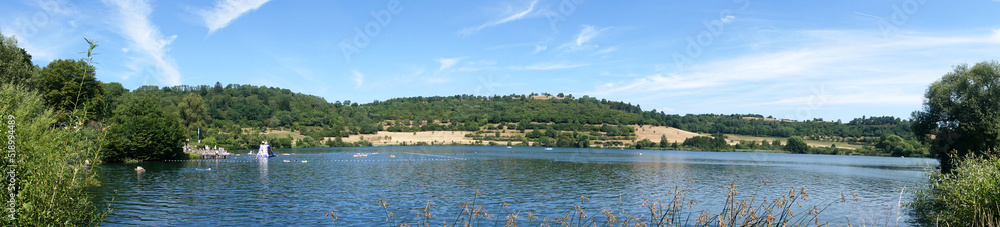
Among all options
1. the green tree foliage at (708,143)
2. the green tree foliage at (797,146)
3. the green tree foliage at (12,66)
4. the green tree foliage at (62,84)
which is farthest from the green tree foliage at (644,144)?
the green tree foliage at (12,66)

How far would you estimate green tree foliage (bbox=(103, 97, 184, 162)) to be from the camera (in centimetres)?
5713

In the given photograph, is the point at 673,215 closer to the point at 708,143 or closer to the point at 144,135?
the point at 144,135

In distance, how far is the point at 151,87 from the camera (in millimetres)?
186125

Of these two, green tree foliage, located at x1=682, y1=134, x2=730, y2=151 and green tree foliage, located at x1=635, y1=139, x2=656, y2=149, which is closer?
green tree foliage, located at x1=682, y1=134, x2=730, y2=151

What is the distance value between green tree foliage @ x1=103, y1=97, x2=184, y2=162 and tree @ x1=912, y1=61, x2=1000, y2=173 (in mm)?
73155

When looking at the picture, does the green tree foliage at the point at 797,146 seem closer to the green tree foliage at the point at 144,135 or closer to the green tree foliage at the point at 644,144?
the green tree foliage at the point at 644,144

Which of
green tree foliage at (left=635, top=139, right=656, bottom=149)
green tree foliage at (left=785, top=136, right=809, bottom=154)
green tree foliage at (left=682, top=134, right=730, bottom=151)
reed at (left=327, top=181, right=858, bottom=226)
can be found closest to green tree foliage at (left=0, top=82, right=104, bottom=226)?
reed at (left=327, top=181, right=858, bottom=226)

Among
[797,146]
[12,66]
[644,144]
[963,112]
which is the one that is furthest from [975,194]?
[644,144]

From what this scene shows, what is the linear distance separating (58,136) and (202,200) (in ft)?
71.3

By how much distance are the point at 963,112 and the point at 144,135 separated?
77858mm

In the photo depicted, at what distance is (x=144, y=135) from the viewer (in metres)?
60.8

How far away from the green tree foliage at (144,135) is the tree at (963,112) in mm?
73155

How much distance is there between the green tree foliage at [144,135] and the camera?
5713 centimetres

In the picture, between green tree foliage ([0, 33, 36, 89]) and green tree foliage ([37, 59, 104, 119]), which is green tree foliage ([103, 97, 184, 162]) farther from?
green tree foliage ([0, 33, 36, 89])
